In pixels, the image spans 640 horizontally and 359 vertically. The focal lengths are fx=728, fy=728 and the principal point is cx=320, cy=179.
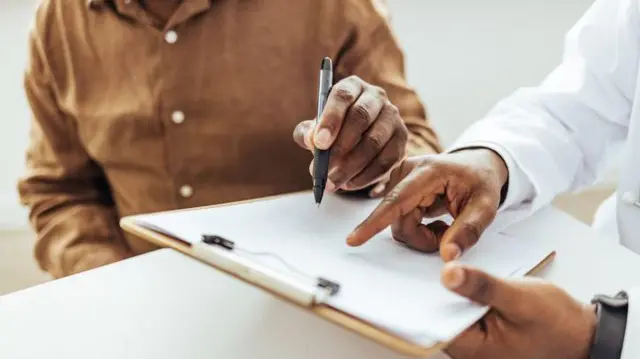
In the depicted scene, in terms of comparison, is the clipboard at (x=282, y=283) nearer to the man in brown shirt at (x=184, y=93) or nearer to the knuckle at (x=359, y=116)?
the knuckle at (x=359, y=116)

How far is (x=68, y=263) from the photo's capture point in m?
0.99

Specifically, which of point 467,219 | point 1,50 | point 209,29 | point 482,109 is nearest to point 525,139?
point 467,219

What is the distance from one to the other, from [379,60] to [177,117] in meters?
0.29

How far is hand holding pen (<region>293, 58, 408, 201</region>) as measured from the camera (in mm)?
784

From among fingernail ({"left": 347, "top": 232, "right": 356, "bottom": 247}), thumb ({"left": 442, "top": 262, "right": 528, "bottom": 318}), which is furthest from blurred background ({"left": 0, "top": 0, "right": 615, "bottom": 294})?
thumb ({"left": 442, "top": 262, "right": 528, "bottom": 318})

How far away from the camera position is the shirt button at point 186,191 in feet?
3.35

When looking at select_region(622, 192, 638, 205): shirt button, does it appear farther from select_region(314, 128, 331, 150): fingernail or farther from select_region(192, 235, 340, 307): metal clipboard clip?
select_region(192, 235, 340, 307): metal clipboard clip

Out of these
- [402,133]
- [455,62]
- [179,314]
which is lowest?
[455,62]

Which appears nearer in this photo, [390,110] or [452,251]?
[452,251]

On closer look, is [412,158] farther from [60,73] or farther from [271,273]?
[60,73]

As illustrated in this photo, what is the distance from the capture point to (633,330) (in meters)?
0.59

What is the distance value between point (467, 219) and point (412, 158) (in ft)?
0.48

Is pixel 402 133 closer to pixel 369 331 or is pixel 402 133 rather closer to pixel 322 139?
pixel 322 139

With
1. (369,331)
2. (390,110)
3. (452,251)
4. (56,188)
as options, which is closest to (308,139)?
(390,110)
